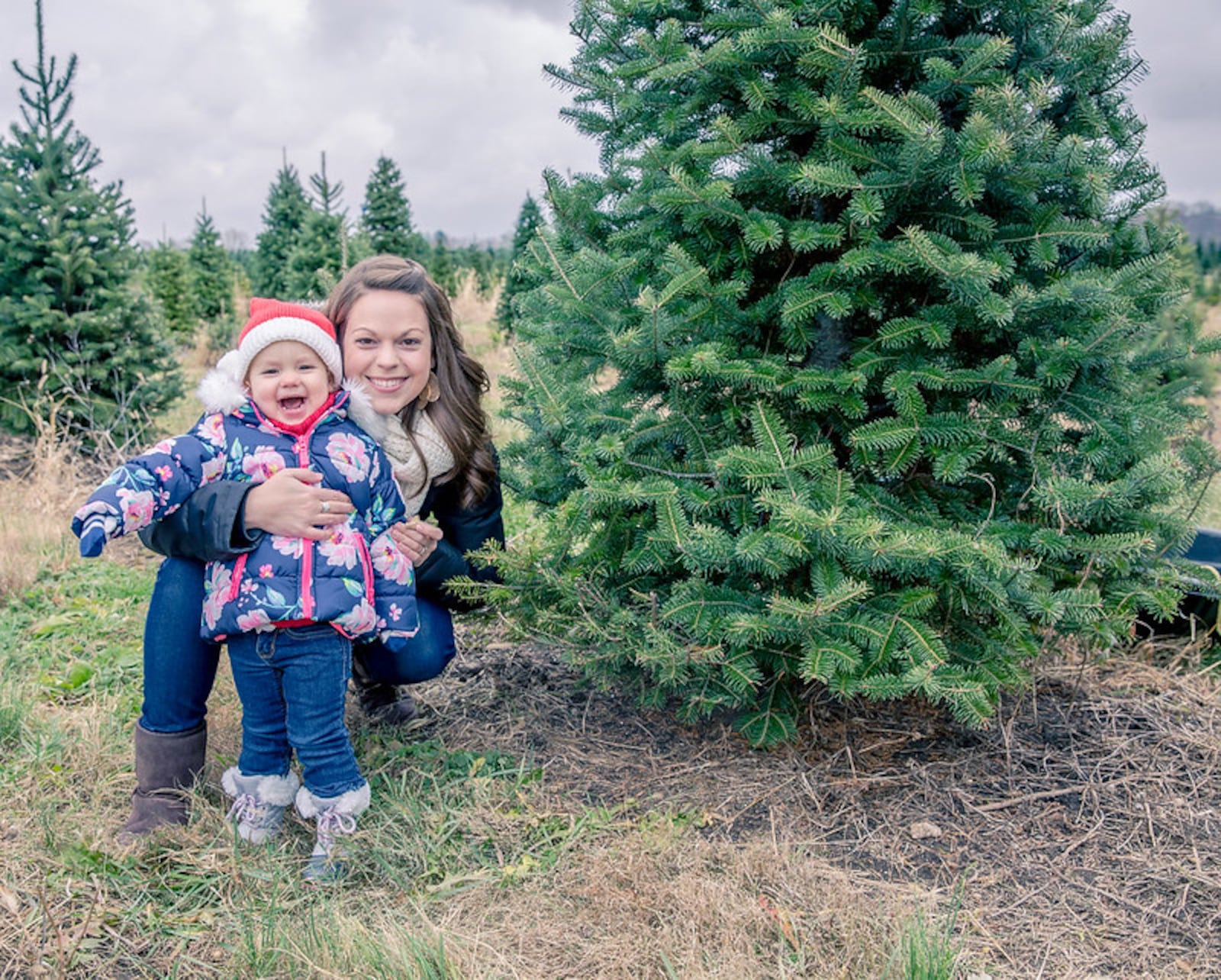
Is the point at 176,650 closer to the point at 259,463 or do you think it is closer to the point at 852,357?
the point at 259,463

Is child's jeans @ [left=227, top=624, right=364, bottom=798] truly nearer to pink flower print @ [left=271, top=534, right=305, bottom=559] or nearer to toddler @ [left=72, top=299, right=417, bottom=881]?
toddler @ [left=72, top=299, right=417, bottom=881]

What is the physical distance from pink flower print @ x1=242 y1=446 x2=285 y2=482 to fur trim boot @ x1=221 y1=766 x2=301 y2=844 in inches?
29.8

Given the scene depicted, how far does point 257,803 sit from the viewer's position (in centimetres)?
228

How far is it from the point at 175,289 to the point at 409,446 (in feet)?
51.0

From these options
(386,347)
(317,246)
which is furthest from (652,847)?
(317,246)

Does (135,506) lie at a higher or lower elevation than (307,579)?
higher

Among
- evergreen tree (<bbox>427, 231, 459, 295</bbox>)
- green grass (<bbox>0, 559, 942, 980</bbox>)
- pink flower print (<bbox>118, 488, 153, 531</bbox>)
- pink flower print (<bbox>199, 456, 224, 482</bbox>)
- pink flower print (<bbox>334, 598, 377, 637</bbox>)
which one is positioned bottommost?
green grass (<bbox>0, 559, 942, 980</bbox>)

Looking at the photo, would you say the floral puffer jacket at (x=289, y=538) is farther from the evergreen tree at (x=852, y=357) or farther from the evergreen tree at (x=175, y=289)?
the evergreen tree at (x=175, y=289)

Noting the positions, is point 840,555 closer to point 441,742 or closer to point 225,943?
point 441,742

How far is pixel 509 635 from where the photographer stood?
9.31 feet

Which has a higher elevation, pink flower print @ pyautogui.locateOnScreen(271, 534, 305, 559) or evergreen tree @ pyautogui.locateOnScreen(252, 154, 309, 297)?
evergreen tree @ pyautogui.locateOnScreen(252, 154, 309, 297)

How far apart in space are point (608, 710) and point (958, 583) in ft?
4.12

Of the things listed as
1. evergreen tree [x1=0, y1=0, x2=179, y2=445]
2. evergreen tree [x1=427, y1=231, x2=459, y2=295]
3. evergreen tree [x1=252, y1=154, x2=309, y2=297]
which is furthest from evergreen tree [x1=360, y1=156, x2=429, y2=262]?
Answer: evergreen tree [x1=0, y1=0, x2=179, y2=445]

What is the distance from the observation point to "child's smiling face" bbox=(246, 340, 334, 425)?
7.25ft
